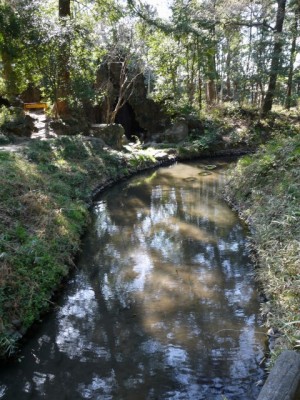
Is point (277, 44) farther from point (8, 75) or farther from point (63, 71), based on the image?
point (8, 75)

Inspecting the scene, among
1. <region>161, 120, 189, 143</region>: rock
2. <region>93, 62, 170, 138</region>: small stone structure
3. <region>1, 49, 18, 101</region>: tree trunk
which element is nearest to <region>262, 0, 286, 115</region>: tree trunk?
<region>161, 120, 189, 143</region>: rock

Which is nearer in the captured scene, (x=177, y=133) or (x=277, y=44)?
(x=277, y=44)

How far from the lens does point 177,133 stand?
2106 centimetres

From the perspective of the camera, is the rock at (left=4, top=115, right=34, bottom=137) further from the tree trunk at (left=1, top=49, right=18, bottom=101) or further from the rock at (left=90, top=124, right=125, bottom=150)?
the rock at (left=90, top=124, right=125, bottom=150)

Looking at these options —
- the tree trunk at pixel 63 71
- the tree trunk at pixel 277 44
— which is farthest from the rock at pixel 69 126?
the tree trunk at pixel 277 44

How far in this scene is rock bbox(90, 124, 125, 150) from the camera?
17.1 m

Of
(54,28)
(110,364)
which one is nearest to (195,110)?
(54,28)

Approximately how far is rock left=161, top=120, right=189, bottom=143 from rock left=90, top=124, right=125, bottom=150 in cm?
408

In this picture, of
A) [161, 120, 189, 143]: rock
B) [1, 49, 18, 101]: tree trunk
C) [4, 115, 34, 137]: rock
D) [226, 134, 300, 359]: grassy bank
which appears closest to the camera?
[226, 134, 300, 359]: grassy bank

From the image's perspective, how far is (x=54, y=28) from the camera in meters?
14.2

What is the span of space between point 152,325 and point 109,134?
13.1 meters

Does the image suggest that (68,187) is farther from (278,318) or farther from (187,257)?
(278,318)

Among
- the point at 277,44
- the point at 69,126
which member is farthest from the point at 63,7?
the point at 277,44

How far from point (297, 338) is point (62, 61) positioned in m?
14.1
